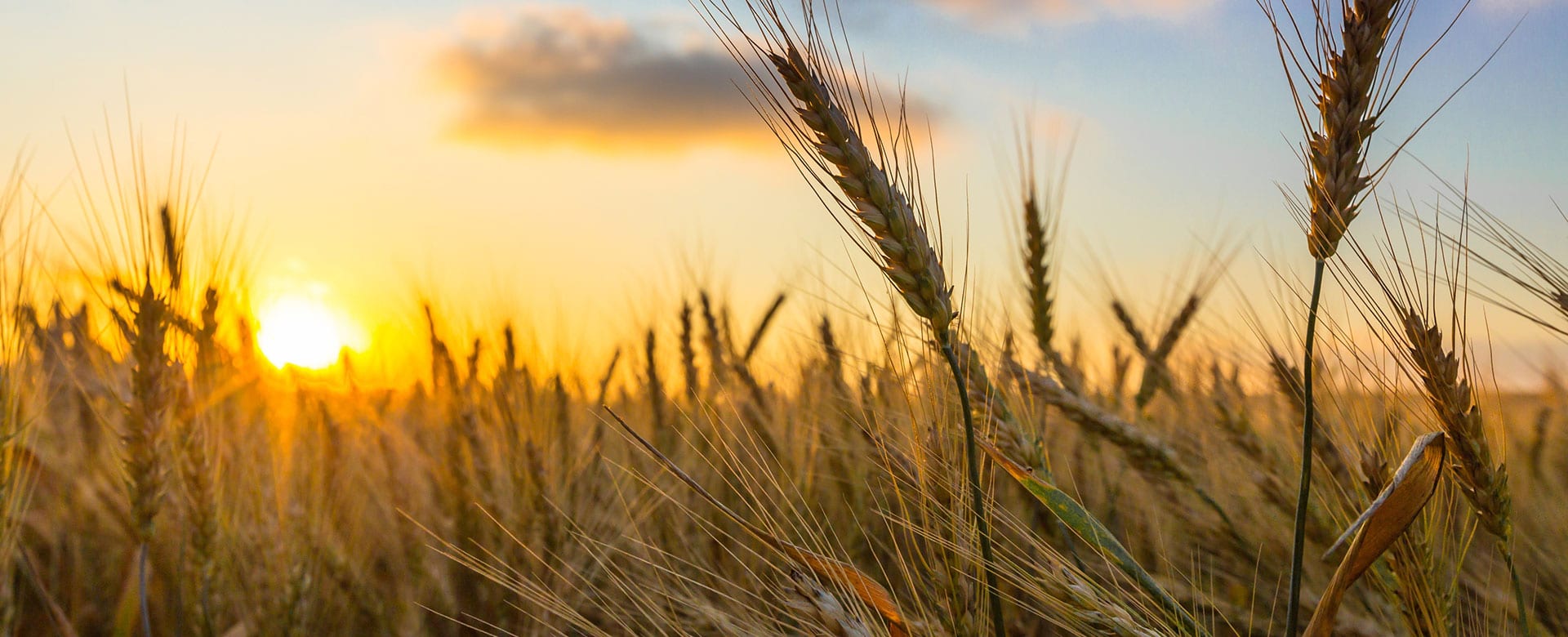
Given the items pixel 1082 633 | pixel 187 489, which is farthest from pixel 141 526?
pixel 1082 633

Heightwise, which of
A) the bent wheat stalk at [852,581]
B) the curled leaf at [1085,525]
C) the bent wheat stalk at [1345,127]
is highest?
the bent wheat stalk at [1345,127]

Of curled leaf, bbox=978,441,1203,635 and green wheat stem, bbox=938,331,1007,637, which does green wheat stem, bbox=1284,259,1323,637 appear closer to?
curled leaf, bbox=978,441,1203,635

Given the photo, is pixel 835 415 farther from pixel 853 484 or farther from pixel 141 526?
pixel 141 526

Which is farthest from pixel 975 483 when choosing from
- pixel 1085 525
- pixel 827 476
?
pixel 827 476

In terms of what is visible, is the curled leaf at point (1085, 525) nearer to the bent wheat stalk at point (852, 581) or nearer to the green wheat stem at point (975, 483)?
the green wheat stem at point (975, 483)

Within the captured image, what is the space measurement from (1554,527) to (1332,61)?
6.31 ft

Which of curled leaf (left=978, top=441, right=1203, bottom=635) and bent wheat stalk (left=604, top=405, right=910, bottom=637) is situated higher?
curled leaf (left=978, top=441, right=1203, bottom=635)

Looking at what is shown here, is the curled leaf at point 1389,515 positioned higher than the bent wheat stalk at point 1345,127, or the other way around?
the bent wheat stalk at point 1345,127

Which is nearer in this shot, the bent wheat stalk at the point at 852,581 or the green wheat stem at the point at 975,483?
the green wheat stem at the point at 975,483

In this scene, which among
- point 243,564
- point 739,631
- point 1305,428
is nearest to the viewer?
point 1305,428

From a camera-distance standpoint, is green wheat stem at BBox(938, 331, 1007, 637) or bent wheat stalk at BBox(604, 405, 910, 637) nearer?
green wheat stem at BBox(938, 331, 1007, 637)

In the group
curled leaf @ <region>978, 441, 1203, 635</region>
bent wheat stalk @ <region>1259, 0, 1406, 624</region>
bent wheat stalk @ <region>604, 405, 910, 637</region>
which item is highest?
bent wheat stalk @ <region>1259, 0, 1406, 624</region>

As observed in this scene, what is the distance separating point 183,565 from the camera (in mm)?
2100

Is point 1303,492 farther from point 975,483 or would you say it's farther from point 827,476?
point 827,476
